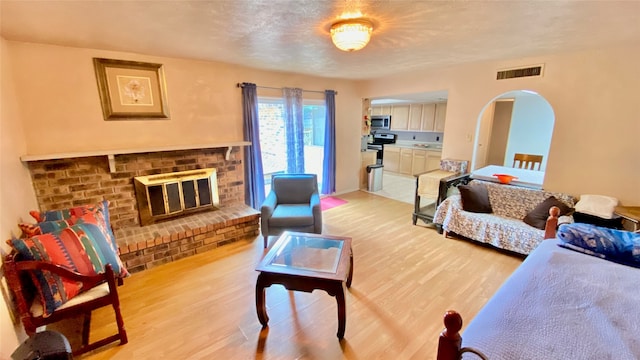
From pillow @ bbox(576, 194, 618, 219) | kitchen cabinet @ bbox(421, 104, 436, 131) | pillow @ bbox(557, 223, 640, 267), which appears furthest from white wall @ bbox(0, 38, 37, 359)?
kitchen cabinet @ bbox(421, 104, 436, 131)

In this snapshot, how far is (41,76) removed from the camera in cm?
249

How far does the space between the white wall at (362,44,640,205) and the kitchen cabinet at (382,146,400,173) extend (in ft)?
12.2

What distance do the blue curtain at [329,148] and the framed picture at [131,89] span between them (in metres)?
2.57

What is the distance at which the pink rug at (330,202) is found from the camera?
4637mm

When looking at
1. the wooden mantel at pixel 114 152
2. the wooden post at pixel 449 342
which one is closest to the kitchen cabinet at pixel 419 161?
the wooden mantel at pixel 114 152

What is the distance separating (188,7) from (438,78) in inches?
137

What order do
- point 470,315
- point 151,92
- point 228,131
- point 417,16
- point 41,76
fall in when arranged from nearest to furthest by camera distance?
point 417,16 < point 470,315 < point 41,76 < point 151,92 < point 228,131

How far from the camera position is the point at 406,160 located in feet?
22.9

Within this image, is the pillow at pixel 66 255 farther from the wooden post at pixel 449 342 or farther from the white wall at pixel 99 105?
the wooden post at pixel 449 342

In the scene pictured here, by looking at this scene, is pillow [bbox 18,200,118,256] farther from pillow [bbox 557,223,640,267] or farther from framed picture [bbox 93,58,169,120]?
pillow [bbox 557,223,640,267]

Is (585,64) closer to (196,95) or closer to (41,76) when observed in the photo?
(196,95)

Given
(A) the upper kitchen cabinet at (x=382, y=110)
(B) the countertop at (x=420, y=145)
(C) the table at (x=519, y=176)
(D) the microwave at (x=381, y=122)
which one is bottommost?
(C) the table at (x=519, y=176)

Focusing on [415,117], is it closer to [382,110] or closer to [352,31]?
[382,110]

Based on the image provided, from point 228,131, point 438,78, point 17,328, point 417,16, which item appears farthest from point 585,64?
point 17,328
